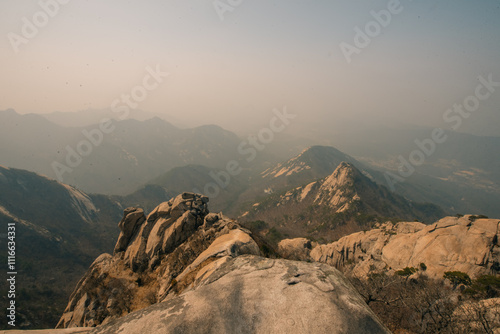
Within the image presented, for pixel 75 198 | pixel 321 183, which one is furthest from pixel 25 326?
pixel 321 183

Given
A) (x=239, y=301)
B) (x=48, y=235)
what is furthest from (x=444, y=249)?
(x=48, y=235)

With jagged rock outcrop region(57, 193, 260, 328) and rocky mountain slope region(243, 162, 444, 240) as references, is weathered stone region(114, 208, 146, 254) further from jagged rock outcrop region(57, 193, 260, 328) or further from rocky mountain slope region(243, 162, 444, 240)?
rocky mountain slope region(243, 162, 444, 240)

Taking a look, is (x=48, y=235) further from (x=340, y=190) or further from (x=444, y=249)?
(x=340, y=190)

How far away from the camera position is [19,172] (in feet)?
530

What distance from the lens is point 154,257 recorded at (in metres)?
25.4

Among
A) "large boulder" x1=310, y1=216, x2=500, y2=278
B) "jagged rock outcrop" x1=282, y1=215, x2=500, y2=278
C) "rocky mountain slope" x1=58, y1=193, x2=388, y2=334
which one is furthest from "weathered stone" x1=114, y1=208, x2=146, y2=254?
"jagged rock outcrop" x1=282, y1=215, x2=500, y2=278

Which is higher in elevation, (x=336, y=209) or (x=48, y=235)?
(x=48, y=235)

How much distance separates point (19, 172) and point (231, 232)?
223338 mm

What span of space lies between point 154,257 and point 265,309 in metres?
21.5

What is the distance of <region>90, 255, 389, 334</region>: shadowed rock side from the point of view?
771 cm

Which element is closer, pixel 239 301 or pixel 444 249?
pixel 239 301

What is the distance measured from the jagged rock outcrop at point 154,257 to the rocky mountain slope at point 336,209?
10345 cm

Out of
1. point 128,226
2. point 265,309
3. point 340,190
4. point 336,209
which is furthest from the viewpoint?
point 340,190

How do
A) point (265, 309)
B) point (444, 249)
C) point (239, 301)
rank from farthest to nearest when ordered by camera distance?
point (444, 249) → point (239, 301) → point (265, 309)
